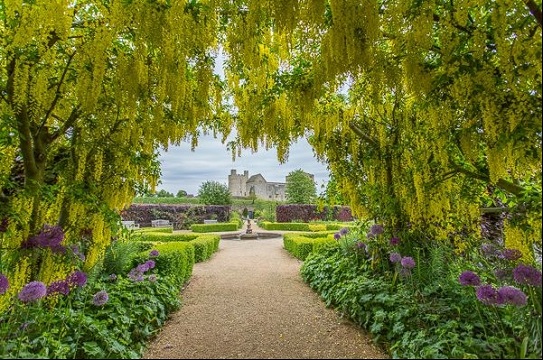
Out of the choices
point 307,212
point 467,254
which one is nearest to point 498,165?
point 467,254

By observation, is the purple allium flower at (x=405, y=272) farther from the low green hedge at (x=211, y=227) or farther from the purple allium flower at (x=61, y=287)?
the low green hedge at (x=211, y=227)

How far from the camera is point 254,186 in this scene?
5119 cm

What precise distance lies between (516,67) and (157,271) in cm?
539

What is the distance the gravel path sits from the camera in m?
3.29

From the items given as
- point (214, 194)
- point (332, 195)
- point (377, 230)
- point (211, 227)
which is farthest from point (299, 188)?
point (377, 230)

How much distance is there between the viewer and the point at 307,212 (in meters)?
24.2

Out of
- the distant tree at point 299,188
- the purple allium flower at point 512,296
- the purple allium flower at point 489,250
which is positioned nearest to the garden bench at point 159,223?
the distant tree at point 299,188

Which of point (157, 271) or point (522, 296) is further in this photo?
point (157, 271)

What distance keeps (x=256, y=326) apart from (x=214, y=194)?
72.2ft

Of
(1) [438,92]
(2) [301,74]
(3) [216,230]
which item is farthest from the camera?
(3) [216,230]

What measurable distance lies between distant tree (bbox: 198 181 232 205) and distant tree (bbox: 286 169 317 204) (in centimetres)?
539

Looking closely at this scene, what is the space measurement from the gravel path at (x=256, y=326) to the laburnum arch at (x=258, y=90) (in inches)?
57.5

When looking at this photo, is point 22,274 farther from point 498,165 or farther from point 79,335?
point 498,165

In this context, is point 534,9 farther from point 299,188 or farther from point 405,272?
point 299,188
